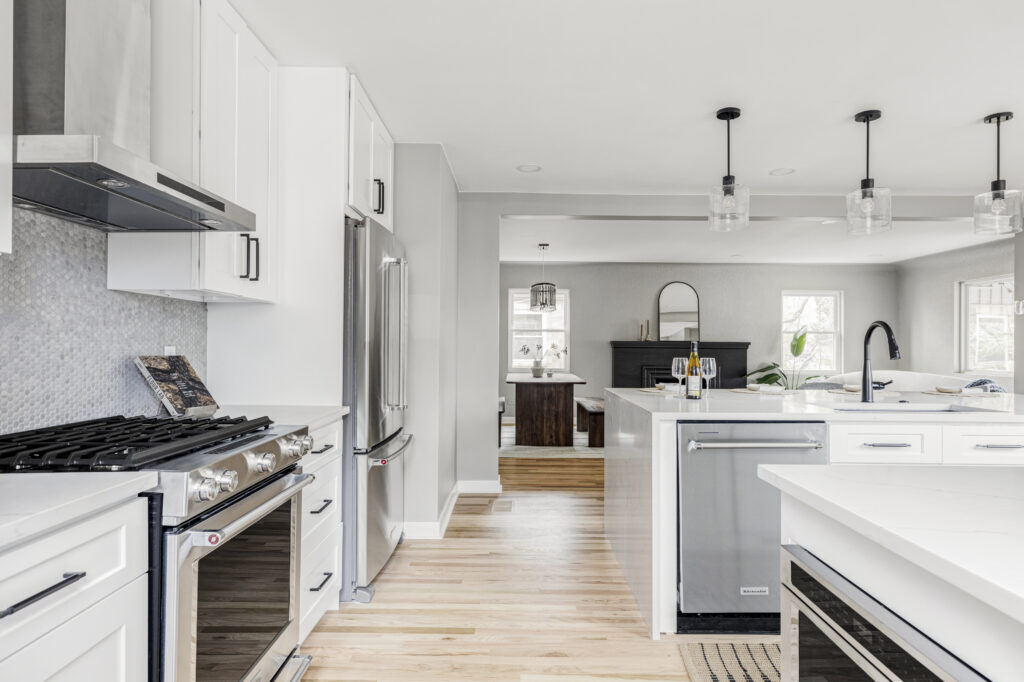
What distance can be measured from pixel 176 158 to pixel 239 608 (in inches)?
52.5

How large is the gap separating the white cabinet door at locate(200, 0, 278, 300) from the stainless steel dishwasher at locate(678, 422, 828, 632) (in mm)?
1786

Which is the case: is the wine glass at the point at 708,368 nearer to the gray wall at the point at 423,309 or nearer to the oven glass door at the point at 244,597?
the gray wall at the point at 423,309

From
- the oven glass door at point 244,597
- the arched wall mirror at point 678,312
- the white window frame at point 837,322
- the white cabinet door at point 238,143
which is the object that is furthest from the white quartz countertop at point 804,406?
the white window frame at point 837,322

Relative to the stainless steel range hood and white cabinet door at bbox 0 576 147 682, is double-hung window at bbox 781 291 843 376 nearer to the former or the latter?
the stainless steel range hood

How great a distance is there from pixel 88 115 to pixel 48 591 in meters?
1.09

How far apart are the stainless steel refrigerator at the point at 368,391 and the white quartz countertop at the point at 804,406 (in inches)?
46.1

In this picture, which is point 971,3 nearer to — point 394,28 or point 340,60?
point 394,28

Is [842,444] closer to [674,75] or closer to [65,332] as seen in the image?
[674,75]

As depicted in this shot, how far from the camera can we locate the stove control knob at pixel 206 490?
131cm

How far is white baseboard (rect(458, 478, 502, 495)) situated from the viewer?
4695 millimetres

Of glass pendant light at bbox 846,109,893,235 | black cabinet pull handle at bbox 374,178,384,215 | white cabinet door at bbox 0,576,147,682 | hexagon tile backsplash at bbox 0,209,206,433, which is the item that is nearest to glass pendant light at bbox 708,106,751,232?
glass pendant light at bbox 846,109,893,235

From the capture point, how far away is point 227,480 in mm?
1420

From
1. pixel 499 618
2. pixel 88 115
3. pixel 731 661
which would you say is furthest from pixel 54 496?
pixel 731 661

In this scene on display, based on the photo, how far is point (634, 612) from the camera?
2.60 m
